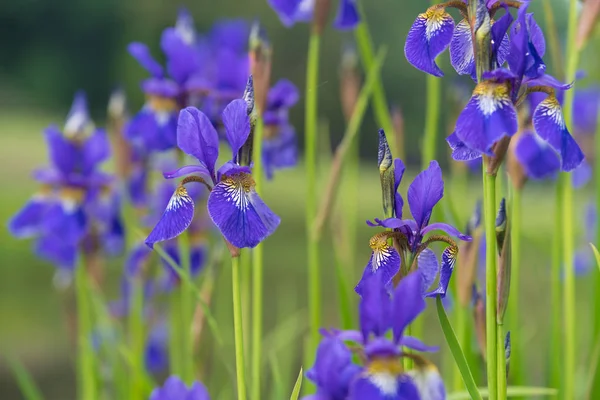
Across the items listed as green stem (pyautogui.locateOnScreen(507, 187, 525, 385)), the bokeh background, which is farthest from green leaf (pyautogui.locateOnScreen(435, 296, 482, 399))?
the bokeh background

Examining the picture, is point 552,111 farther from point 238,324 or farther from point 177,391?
point 177,391

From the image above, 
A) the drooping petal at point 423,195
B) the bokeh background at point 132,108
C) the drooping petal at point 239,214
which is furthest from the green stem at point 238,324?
the bokeh background at point 132,108

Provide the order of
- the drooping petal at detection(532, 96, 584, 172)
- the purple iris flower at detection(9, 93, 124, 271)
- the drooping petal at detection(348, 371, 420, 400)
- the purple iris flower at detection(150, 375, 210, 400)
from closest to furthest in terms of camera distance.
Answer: the drooping petal at detection(348, 371, 420, 400) → the drooping petal at detection(532, 96, 584, 172) → the purple iris flower at detection(150, 375, 210, 400) → the purple iris flower at detection(9, 93, 124, 271)

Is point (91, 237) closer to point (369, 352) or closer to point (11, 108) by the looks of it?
point (369, 352)

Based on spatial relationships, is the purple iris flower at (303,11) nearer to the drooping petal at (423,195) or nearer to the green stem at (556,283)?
the green stem at (556,283)

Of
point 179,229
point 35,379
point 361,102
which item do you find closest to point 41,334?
point 35,379

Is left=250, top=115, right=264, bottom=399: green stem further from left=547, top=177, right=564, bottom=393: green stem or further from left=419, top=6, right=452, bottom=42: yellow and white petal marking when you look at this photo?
left=547, top=177, right=564, bottom=393: green stem

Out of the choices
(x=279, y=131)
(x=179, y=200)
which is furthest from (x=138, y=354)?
(x=179, y=200)
